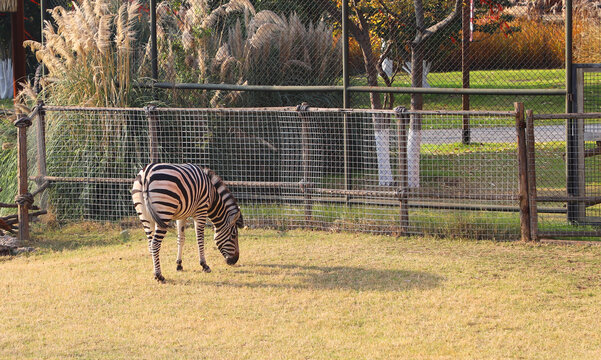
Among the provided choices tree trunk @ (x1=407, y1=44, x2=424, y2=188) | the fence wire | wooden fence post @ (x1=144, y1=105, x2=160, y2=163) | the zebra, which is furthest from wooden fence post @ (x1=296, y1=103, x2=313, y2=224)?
wooden fence post @ (x1=144, y1=105, x2=160, y2=163)

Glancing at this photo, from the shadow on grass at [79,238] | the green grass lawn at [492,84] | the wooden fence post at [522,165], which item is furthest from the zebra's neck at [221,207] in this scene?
the green grass lawn at [492,84]

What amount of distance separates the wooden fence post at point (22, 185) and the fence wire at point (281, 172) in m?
0.51

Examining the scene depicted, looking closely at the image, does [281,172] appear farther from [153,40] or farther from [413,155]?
[153,40]

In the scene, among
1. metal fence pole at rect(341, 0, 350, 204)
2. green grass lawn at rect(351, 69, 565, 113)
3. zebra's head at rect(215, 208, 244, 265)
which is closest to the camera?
zebra's head at rect(215, 208, 244, 265)

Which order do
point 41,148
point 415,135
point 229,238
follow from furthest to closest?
point 41,148, point 415,135, point 229,238

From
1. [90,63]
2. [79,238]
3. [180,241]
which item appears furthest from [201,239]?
[90,63]

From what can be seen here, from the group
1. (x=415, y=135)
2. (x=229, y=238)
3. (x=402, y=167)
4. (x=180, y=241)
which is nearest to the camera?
(x=180, y=241)

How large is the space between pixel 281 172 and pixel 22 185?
11.5 ft

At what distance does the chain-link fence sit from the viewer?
10906 mm

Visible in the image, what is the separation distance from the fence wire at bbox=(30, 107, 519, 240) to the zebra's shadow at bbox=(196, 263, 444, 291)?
65.1 inches

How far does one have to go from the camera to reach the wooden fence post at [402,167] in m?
9.24

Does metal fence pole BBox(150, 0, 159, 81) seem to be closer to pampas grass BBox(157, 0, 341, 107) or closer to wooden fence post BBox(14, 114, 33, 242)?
pampas grass BBox(157, 0, 341, 107)

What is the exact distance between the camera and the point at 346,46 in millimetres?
10109

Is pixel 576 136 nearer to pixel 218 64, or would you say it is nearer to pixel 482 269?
pixel 482 269
